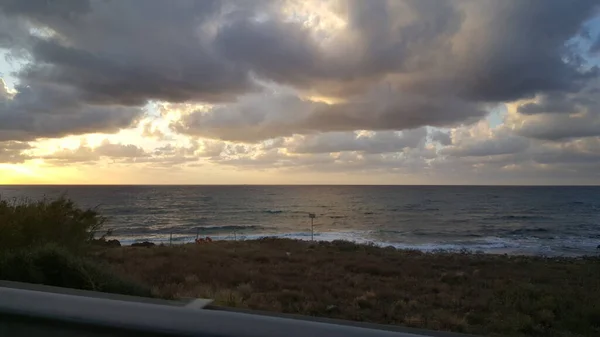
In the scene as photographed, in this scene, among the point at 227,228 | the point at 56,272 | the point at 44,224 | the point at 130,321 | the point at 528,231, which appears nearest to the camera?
the point at 130,321

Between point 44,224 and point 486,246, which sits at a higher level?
point 44,224

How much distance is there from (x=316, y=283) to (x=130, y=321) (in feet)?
43.0

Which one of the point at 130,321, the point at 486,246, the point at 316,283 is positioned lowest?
the point at 486,246

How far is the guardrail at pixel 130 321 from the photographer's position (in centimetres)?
170

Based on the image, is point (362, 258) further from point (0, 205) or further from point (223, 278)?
point (0, 205)

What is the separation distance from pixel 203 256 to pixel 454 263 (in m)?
11.9

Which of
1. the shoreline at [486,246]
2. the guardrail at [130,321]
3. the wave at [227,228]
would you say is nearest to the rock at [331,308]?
the guardrail at [130,321]

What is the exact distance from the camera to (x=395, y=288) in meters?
14.6

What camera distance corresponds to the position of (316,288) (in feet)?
44.4

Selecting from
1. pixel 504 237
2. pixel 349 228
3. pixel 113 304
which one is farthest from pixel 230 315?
pixel 349 228

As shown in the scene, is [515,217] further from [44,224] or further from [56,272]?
[56,272]

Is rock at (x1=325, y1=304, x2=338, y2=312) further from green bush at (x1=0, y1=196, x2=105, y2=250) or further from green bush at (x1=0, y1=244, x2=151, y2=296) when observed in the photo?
green bush at (x1=0, y1=196, x2=105, y2=250)

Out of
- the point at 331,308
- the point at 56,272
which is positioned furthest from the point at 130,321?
the point at 331,308

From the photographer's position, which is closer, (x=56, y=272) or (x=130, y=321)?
(x=130, y=321)
